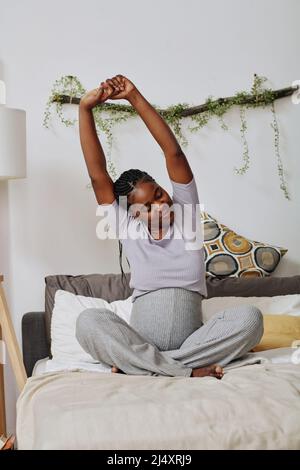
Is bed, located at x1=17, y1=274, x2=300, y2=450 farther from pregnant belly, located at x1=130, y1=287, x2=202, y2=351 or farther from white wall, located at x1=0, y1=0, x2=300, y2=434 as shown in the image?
white wall, located at x1=0, y1=0, x2=300, y2=434

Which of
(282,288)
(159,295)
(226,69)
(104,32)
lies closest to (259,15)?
(226,69)

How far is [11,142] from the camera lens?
267cm

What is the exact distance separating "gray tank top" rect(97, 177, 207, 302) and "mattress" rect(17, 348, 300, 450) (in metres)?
0.50

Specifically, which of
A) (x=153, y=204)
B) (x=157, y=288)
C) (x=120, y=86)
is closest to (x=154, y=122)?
(x=120, y=86)

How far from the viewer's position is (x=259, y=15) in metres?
3.34

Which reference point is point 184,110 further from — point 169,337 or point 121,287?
point 169,337

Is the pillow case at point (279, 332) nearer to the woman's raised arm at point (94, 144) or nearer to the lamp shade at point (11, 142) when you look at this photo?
the woman's raised arm at point (94, 144)

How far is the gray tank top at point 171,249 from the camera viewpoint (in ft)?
7.63

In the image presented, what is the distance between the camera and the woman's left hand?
2.30m

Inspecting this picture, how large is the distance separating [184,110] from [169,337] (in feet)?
4.51

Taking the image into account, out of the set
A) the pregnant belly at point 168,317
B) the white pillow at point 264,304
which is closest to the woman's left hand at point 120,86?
the pregnant belly at point 168,317
